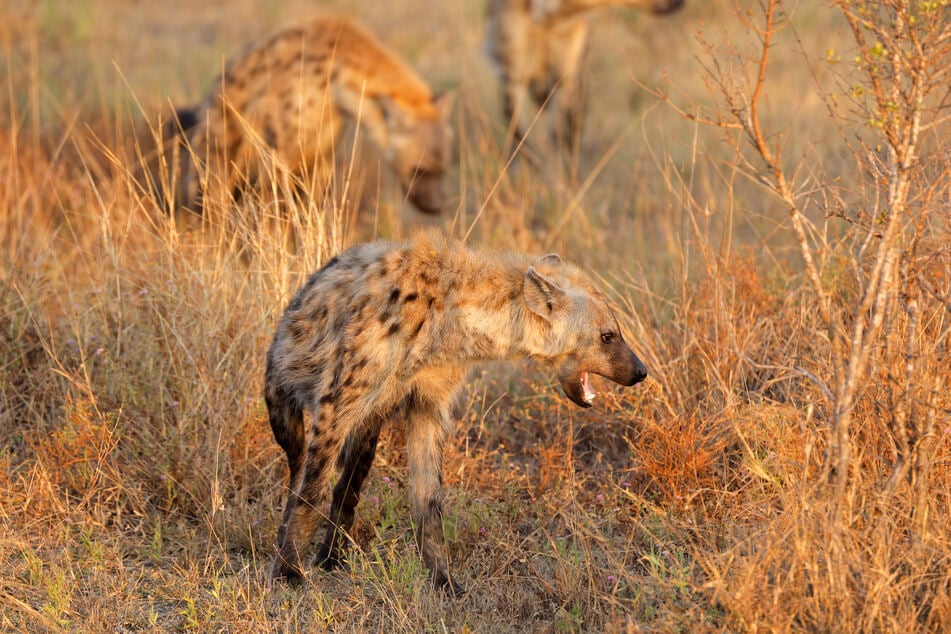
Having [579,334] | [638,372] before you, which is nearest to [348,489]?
[579,334]

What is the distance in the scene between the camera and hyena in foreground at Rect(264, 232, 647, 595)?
397 cm

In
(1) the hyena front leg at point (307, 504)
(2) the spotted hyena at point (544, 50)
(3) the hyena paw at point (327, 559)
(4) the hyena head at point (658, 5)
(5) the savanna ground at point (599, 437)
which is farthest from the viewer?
(4) the hyena head at point (658, 5)

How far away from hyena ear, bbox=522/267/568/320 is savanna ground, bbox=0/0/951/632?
0.72 m

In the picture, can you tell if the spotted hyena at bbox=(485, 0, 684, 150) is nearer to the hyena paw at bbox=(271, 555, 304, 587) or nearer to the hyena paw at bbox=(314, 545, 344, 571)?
the hyena paw at bbox=(314, 545, 344, 571)

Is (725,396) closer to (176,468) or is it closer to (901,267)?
(901,267)

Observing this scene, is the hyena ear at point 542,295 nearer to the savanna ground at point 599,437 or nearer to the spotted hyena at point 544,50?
the savanna ground at point 599,437

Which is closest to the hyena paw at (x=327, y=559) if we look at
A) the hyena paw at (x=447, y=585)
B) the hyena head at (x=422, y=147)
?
the hyena paw at (x=447, y=585)

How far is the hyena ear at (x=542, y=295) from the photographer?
400 centimetres

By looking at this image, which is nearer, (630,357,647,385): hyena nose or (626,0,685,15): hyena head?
(630,357,647,385): hyena nose

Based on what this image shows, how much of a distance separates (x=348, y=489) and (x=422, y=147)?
387 centimetres

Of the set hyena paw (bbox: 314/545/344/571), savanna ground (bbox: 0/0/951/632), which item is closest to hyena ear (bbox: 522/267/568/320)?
savanna ground (bbox: 0/0/951/632)

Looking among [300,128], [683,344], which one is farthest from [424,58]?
[683,344]

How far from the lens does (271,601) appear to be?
12.8ft

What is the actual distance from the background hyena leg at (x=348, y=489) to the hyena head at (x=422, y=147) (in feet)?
11.7
